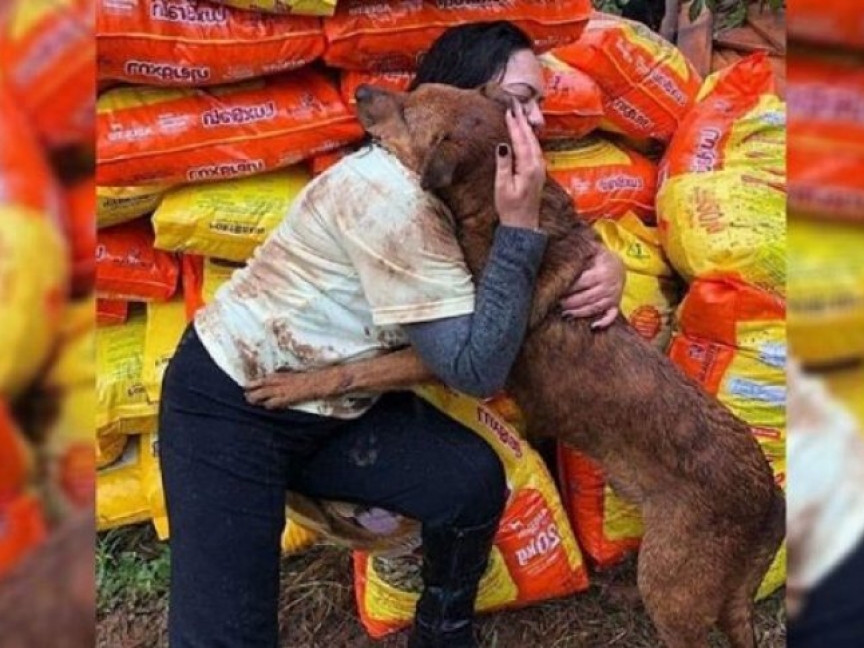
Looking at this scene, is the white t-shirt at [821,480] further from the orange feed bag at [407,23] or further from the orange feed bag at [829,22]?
the orange feed bag at [407,23]

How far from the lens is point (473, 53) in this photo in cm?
229

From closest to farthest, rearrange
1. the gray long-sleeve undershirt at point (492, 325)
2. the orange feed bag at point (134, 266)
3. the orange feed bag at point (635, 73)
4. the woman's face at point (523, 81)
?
the gray long-sleeve undershirt at point (492, 325)
the woman's face at point (523, 81)
the orange feed bag at point (134, 266)
the orange feed bag at point (635, 73)

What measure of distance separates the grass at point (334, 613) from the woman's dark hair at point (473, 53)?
1.29 meters

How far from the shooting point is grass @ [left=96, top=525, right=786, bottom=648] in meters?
2.85

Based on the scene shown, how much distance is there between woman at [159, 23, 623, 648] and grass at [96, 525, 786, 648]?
1.83ft

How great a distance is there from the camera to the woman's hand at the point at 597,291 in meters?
2.30

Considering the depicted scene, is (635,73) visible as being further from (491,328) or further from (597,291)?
(491,328)

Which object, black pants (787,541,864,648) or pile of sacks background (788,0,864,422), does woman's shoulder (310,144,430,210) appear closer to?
pile of sacks background (788,0,864,422)

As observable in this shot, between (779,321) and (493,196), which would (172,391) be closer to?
(493,196)

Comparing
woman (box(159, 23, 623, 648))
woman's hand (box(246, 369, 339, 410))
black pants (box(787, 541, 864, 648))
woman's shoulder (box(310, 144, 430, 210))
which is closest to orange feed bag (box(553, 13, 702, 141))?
woman (box(159, 23, 623, 648))

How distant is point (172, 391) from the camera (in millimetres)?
2242

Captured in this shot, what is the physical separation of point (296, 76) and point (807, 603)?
5.71 ft

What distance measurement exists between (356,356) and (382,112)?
0.46 m

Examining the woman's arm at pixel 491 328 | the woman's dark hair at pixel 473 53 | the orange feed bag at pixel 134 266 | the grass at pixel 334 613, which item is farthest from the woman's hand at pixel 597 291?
the orange feed bag at pixel 134 266
